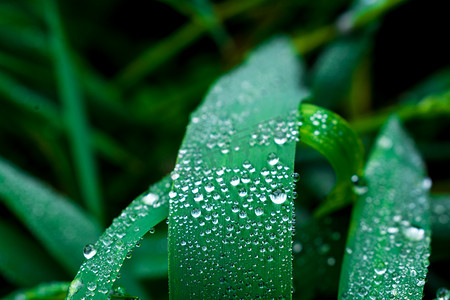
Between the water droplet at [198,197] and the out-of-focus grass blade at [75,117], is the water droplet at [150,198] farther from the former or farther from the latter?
the out-of-focus grass blade at [75,117]

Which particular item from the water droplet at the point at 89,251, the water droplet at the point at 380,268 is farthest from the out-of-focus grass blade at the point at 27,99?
the water droplet at the point at 380,268

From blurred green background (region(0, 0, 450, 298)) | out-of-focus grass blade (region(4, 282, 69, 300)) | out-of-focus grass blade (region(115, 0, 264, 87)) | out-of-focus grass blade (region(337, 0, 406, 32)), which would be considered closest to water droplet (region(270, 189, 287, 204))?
out-of-focus grass blade (region(4, 282, 69, 300))

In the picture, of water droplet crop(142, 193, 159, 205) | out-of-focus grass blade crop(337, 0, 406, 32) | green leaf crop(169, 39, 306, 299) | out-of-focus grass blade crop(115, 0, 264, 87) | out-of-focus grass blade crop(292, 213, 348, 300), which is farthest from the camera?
out-of-focus grass blade crop(115, 0, 264, 87)

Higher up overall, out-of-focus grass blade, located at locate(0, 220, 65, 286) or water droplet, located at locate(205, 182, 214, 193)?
out-of-focus grass blade, located at locate(0, 220, 65, 286)

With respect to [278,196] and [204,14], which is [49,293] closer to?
[278,196]

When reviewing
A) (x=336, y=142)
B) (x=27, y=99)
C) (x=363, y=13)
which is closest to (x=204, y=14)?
(x=363, y=13)

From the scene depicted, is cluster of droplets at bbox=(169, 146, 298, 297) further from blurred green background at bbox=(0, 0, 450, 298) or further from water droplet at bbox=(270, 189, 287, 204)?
blurred green background at bbox=(0, 0, 450, 298)

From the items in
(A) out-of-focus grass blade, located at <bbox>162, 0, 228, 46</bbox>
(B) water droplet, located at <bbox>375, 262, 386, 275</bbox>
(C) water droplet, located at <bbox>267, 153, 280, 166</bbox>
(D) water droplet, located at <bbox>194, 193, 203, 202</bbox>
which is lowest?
(B) water droplet, located at <bbox>375, 262, 386, 275</bbox>
